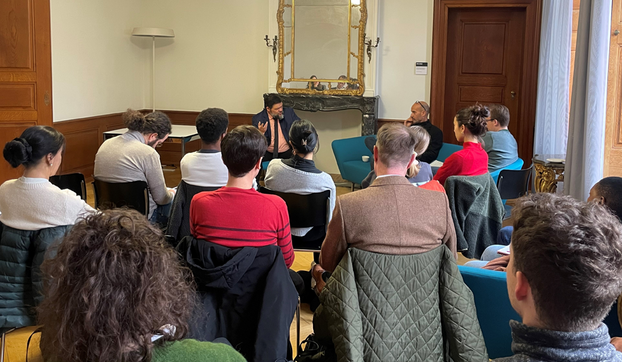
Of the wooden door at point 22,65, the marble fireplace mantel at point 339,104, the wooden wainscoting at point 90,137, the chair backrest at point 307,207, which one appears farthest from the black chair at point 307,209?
the wooden wainscoting at point 90,137

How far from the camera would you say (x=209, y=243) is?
2186mm

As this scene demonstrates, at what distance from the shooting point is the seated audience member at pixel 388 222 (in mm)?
2148

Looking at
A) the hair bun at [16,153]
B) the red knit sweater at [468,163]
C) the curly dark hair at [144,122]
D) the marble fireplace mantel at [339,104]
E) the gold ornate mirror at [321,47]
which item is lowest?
the red knit sweater at [468,163]

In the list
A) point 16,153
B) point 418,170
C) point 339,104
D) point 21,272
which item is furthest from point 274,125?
point 21,272

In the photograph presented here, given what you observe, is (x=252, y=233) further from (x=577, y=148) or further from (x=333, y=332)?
(x=577, y=148)

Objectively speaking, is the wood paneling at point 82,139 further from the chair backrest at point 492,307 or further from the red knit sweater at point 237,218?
the chair backrest at point 492,307

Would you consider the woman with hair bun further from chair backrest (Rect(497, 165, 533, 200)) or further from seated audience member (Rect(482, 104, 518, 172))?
seated audience member (Rect(482, 104, 518, 172))

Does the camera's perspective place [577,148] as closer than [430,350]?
No

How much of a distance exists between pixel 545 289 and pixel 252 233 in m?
1.32

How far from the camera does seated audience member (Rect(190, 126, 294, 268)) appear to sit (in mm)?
2232

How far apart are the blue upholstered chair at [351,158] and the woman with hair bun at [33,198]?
3908mm

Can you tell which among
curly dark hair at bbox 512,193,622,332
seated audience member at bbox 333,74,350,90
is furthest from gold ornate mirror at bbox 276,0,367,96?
curly dark hair at bbox 512,193,622,332

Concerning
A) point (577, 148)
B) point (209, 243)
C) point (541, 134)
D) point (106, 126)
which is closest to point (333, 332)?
point (209, 243)

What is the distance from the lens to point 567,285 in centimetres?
106
